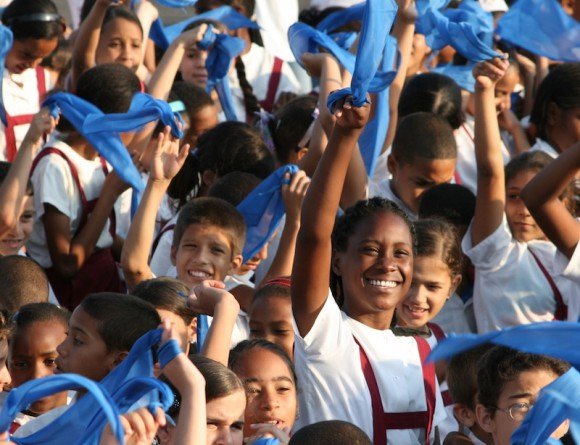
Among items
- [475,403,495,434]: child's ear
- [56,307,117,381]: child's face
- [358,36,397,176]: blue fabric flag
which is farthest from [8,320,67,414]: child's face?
[358,36,397,176]: blue fabric flag

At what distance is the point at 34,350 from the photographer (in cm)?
445

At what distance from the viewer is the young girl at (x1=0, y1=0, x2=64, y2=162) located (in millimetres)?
6273

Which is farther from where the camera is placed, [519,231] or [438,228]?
[519,231]

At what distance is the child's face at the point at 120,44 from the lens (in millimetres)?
6637

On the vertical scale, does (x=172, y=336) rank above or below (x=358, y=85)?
below

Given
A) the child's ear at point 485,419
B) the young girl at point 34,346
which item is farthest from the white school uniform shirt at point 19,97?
the child's ear at point 485,419

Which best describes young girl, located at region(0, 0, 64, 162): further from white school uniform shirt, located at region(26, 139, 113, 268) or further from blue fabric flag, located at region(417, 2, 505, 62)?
blue fabric flag, located at region(417, 2, 505, 62)

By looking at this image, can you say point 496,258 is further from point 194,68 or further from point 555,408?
point 194,68

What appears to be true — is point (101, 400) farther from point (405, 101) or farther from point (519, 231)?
point (405, 101)

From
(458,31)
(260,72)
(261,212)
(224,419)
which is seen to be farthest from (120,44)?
(224,419)

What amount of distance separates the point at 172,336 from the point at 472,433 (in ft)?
4.05

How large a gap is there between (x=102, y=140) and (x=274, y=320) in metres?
1.13

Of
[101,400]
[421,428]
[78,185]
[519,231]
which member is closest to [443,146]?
[519,231]

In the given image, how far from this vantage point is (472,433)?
429 cm
